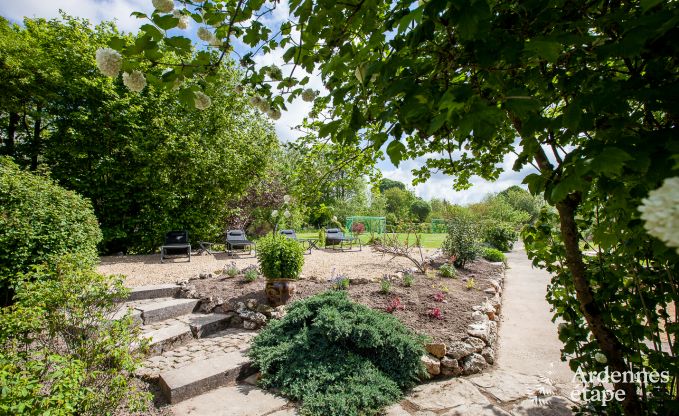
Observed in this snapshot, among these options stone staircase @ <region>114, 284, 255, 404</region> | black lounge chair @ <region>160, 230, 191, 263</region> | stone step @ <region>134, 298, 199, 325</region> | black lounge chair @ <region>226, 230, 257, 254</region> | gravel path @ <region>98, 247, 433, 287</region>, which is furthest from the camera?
black lounge chair @ <region>226, 230, 257, 254</region>

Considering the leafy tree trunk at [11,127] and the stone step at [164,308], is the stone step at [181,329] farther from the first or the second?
the leafy tree trunk at [11,127]

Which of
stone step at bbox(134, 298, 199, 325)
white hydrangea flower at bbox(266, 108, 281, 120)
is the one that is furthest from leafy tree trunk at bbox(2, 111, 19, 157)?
white hydrangea flower at bbox(266, 108, 281, 120)

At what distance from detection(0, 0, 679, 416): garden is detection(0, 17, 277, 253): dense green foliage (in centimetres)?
285

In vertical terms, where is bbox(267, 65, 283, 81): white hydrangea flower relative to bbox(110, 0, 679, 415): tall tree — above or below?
above

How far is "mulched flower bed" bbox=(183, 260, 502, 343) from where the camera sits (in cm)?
385

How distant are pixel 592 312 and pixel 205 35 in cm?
264

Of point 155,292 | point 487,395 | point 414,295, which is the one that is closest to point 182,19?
point 487,395

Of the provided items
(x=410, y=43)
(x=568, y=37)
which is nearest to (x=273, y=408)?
(x=410, y=43)

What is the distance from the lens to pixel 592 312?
1764mm

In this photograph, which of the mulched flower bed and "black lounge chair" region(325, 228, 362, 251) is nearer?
the mulched flower bed

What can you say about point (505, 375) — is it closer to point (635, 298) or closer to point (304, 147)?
point (635, 298)

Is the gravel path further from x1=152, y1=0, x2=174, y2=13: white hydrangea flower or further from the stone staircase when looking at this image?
x1=152, y1=0, x2=174, y2=13: white hydrangea flower

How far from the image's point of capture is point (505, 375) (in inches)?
125

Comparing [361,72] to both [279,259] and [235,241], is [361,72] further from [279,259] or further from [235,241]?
[235,241]
